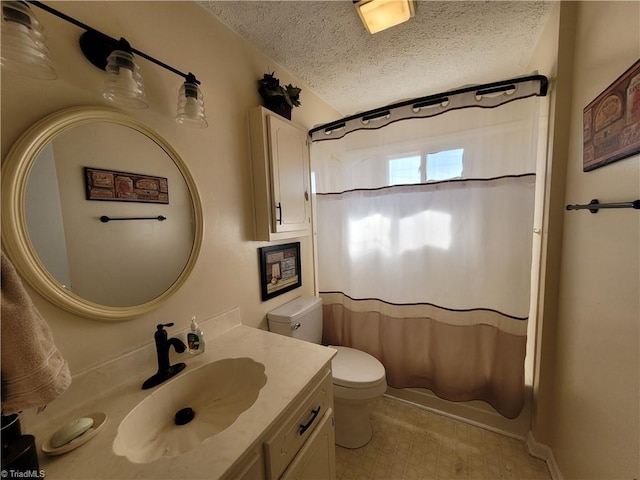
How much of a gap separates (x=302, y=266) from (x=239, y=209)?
689 millimetres

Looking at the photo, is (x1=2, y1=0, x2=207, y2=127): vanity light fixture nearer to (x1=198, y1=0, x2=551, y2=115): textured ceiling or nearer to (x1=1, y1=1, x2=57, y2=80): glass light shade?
(x1=1, y1=1, x2=57, y2=80): glass light shade

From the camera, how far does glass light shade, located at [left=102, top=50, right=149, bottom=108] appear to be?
29.9 inches

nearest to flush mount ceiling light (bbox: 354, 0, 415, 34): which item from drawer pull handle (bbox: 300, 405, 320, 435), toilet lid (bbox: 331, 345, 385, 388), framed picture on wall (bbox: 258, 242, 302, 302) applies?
framed picture on wall (bbox: 258, 242, 302, 302)

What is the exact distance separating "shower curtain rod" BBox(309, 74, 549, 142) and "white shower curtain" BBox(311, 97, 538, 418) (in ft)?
0.14

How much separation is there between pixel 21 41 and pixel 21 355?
73 centimetres

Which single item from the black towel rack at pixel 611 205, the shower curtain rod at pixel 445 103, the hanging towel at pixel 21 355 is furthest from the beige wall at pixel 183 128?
the black towel rack at pixel 611 205

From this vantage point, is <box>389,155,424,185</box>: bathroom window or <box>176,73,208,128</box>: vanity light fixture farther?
<box>389,155,424,185</box>: bathroom window

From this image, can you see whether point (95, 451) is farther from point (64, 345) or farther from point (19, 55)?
point (19, 55)

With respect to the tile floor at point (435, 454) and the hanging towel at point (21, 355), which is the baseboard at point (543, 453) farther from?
the hanging towel at point (21, 355)

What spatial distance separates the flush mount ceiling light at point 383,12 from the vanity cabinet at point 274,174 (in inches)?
24.8

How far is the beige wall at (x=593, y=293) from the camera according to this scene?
2.51ft

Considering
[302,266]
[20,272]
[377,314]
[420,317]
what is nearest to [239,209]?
[302,266]

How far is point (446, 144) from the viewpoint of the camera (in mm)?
1409

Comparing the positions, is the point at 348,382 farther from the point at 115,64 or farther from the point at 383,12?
the point at 383,12
